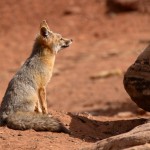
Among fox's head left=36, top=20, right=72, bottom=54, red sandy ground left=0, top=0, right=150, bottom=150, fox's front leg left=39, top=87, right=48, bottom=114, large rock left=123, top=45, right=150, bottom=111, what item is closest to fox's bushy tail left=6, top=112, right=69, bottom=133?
red sandy ground left=0, top=0, right=150, bottom=150

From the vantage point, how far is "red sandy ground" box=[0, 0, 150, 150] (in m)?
11.6

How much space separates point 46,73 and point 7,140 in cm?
176

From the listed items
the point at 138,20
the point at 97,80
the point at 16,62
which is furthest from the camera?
the point at 138,20

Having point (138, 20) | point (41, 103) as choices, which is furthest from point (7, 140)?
point (138, 20)

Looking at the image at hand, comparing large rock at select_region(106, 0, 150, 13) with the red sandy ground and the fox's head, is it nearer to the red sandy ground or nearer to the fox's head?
the red sandy ground

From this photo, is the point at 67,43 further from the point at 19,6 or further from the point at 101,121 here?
the point at 19,6

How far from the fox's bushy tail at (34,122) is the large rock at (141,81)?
1.68 metres

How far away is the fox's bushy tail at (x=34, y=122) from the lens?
36.4 ft

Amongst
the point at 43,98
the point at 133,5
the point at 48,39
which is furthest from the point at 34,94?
the point at 133,5

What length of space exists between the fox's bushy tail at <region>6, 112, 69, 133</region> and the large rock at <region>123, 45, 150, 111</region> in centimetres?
168

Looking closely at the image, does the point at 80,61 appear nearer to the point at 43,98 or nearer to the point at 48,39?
the point at 48,39

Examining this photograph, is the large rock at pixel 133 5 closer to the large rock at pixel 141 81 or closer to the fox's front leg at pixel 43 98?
the large rock at pixel 141 81

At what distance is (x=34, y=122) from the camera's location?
1112cm

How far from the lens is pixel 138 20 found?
30047mm
